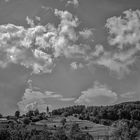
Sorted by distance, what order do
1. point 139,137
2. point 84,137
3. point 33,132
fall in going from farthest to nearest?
point 33,132, point 84,137, point 139,137

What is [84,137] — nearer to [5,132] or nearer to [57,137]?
[57,137]

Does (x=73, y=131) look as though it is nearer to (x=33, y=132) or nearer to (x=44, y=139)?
(x=44, y=139)

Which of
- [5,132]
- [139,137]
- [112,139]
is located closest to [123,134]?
[112,139]

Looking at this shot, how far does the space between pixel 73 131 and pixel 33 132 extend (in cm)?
3567

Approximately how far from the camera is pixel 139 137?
5010 inches

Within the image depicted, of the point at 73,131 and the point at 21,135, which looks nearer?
the point at 73,131

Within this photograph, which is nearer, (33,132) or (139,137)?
(139,137)

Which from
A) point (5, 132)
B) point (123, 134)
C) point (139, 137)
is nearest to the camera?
point (123, 134)

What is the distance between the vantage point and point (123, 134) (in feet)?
367

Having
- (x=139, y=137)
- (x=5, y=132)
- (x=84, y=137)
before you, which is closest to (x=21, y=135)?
(x=5, y=132)

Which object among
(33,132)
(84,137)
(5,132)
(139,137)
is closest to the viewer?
(139,137)

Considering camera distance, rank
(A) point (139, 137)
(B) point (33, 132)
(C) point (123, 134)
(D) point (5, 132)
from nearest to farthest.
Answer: (C) point (123, 134), (A) point (139, 137), (D) point (5, 132), (B) point (33, 132)

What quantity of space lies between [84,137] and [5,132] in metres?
41.7

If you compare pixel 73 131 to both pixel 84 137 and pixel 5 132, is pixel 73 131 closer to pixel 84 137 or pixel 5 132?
pixel 84 137
